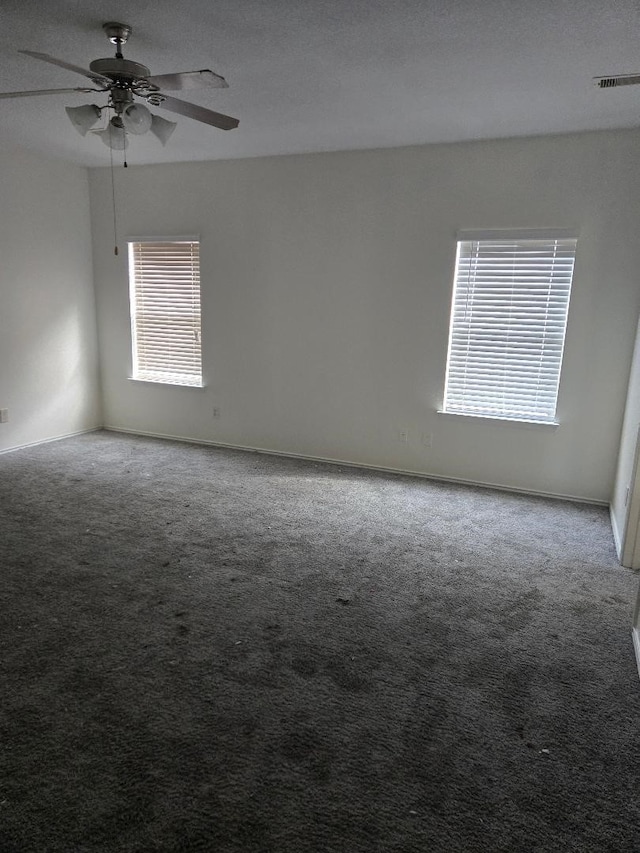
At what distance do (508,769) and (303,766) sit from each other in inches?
25.4

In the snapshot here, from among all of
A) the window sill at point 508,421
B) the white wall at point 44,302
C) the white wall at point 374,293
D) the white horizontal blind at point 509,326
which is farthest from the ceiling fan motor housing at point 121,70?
the window sill at point 508,421

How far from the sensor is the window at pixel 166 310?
5.25 meters

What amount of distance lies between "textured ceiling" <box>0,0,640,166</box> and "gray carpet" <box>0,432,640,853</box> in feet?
8.32

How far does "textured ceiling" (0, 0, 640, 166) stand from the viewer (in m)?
2.24

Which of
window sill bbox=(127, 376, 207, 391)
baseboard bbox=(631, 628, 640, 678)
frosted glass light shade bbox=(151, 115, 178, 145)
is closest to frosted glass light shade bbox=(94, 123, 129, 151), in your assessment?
frosted glass light shade bbox=(151, 115, 178, 145)

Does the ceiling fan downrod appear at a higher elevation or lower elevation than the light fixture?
higher

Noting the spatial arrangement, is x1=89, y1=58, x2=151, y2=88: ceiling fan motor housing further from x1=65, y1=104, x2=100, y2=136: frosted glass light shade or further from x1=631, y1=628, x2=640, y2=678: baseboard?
x1=631, y1=628, x2=640, y2=678: baseboard

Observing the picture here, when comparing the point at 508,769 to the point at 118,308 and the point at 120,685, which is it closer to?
the point at 120,685

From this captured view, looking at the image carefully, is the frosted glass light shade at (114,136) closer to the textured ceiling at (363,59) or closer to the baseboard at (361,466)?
the textured ceiling at (363,59)

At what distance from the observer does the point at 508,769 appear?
1771 mm

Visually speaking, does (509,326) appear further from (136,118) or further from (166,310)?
(166,310)

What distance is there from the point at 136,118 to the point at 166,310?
2910mm

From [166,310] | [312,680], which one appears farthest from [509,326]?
[166,310]

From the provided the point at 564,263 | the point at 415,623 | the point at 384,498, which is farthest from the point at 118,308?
the point at 415,623
